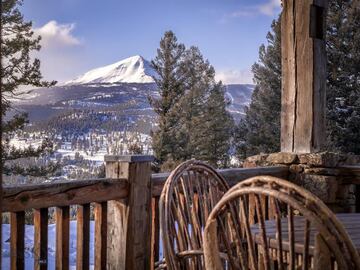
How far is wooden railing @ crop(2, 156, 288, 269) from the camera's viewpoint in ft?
5.97

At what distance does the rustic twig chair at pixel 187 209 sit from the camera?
1.51 m

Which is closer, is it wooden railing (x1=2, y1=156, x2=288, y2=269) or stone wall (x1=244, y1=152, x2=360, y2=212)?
wooden railing (x1=2, y1=156, x2=288, y2=269)

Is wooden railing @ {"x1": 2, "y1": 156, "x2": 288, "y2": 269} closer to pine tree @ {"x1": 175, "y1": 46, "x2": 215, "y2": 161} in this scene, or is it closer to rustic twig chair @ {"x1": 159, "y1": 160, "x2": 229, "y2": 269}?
Result: rustic twig chair @ {"x1": 159, "y1": 160, "x2": 229, "y2": 269}

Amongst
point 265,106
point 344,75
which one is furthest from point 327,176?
point 265,106

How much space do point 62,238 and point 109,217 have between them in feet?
1.10

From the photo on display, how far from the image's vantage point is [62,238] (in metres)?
1.92

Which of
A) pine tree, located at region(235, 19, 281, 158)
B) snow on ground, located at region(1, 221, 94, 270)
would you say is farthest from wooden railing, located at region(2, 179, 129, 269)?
pine tree, located at region(235, 19, 281, 158)

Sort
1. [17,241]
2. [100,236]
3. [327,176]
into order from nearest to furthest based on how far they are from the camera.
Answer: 1. [17,241]
2. [100,236]
3. [327,176]

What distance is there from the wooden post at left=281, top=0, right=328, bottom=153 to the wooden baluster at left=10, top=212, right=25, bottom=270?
84.2 inches

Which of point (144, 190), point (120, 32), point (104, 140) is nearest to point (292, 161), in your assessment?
point (144, 190)

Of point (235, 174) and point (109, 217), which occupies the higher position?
point (235, 174)

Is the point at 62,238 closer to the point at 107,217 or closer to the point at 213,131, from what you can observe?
the point at 107,217

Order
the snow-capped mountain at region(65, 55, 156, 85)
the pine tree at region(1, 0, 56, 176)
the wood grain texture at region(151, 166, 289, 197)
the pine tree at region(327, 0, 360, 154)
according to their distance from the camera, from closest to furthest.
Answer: the wood grain texture at region(151, 166, 289, 197)
the pine tree at region(1, 0, 56, 176)
the pine tree at region(327, 0, 360, 154)
the snow-capped mountain at region(65, 55, 156, 85)

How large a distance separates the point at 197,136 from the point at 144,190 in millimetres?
16422
